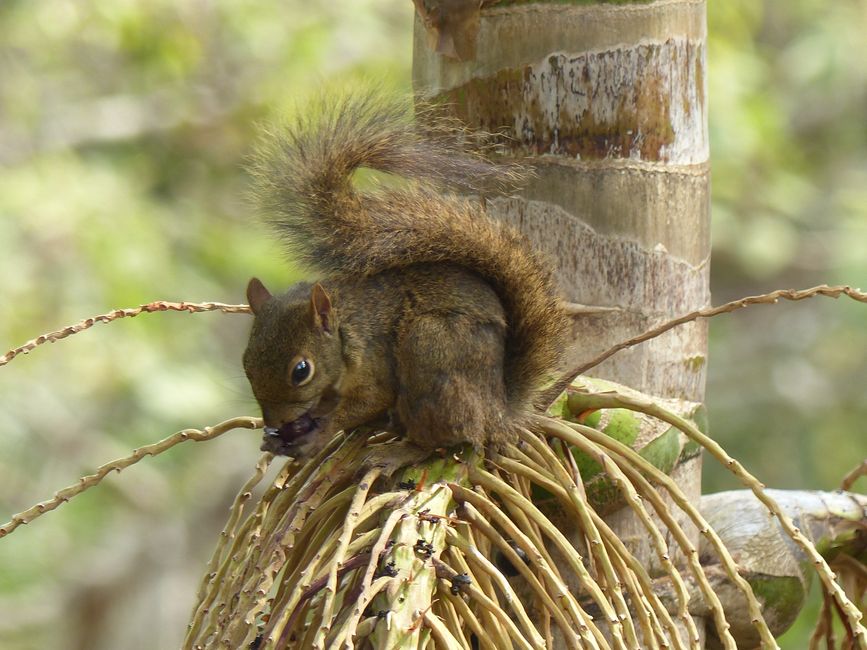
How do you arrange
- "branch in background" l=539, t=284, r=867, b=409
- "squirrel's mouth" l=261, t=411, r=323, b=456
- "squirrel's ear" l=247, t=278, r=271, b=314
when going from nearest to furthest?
"branch in background" l=539, t=284, r=867, b=409 → "squirrel's mouth" l=261, t=411, r=323, b=456 → "squirrel's ear" l=247, t=278, r=271, b=314

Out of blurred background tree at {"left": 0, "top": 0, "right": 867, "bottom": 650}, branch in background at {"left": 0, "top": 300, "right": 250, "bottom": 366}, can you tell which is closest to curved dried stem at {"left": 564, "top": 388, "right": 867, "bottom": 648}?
branch in background at {"left": 0, "top": 300, "right": 250, "bottom": 366}

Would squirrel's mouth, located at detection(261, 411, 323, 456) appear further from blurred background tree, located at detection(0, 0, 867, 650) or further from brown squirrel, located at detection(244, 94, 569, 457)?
blurred background tree, located at detection(0, 0, 867, 650)

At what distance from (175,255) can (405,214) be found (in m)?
2.98

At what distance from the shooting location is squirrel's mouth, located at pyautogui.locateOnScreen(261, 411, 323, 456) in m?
1.29

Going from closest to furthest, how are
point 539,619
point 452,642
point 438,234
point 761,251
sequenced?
1. point 452,642
2. point 539,619
3. point 438,234
4. point 761,251

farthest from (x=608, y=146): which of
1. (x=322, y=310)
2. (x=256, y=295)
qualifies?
(x=256, y=295)

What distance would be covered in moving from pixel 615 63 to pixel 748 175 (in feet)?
11.2

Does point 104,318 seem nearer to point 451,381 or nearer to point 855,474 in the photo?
point 451,381

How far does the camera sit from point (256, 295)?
144 centimetres

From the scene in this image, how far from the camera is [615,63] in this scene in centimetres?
121

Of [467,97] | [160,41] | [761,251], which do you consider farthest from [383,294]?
[761,251]

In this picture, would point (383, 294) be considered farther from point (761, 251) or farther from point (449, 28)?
point (761, 251)

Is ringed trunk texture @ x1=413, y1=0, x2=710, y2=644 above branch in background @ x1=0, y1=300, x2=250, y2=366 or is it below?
above

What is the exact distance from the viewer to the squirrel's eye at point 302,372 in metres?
1.35
